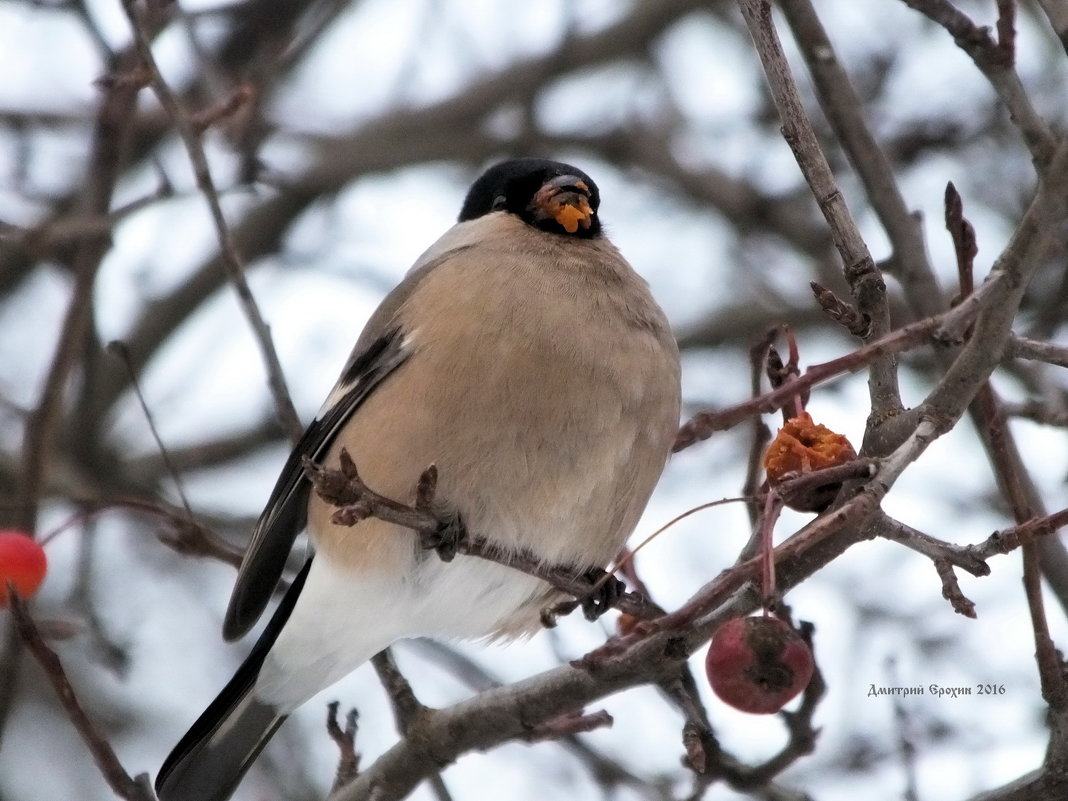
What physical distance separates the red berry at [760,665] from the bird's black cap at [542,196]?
2214 mm

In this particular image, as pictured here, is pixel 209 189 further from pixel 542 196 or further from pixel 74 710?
pixel 74 710

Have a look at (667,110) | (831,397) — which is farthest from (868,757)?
(667,110)

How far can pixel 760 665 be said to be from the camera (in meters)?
2.14

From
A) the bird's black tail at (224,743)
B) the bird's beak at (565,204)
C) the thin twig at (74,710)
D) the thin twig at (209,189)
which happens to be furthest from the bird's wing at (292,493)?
the thin twig at (74,710)

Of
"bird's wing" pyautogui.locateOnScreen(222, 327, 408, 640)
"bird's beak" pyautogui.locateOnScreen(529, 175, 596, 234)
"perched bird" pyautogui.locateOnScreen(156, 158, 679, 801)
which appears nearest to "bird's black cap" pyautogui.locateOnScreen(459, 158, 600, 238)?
"bird's beak" pyautogui.locateOnScreen(529, 175, 596, 234)

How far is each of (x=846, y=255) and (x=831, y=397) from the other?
2.47 meters

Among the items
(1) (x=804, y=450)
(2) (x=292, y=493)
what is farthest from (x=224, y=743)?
(1) (x=804, y=450)

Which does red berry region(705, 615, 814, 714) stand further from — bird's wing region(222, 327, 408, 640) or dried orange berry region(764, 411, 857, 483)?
bird's wing region(222, 327, 408, 640)

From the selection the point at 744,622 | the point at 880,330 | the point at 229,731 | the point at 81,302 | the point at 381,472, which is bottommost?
the point at 744,622

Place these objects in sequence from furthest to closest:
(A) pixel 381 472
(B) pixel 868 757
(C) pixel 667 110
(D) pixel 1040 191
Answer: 1. (C) pixel 667 110
2. (B) pixel 868 757
3. (A) pixel 381 472
4. (D) pixel 1040 191

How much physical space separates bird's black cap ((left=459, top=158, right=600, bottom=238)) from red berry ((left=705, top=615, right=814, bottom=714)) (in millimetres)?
2214

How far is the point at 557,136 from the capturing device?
19.7 feet

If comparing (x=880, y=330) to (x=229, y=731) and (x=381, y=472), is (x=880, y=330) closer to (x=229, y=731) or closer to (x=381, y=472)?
(x=381, y=472)

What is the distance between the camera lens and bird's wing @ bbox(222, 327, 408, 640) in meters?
3.75
